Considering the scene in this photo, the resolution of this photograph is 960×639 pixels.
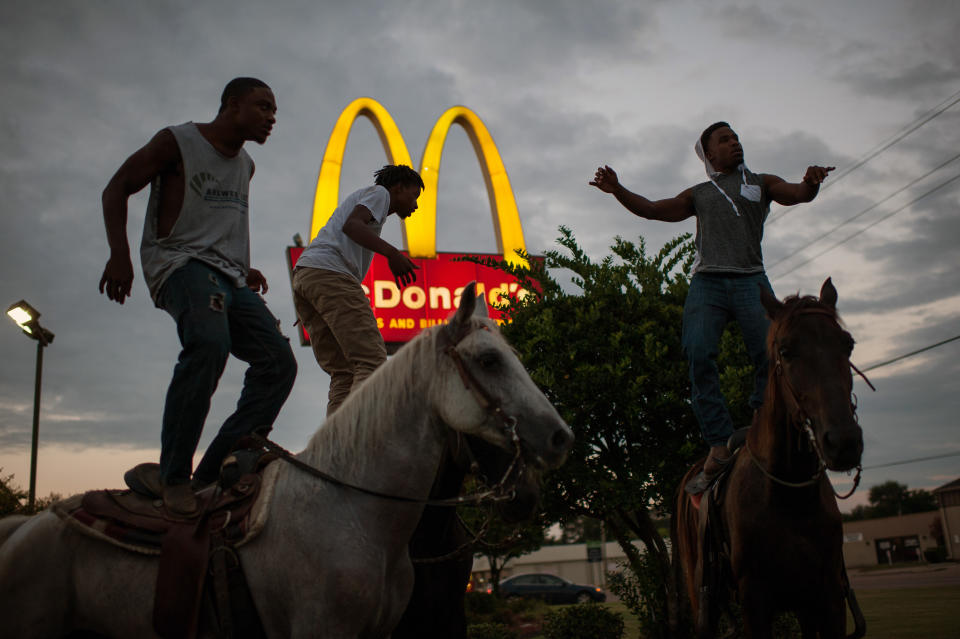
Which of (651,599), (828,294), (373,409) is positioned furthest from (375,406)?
(651,599)

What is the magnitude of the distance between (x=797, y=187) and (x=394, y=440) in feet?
12.0

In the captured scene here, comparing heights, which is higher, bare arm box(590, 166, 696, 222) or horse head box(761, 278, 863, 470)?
bare arm box(590, 166, 696, 222)

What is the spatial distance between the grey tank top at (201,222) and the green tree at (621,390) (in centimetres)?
536

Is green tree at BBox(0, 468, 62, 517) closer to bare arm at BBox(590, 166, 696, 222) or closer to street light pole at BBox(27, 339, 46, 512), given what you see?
street light pole at BBox(27, 339, 46, 512)

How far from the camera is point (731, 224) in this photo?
16.7 ft

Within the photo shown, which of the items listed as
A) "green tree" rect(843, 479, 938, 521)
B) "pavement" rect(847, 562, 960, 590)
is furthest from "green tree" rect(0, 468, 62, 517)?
"green tree" rect(843, 479, 938, 521)

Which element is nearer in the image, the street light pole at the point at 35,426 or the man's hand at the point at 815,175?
the man's hand at the point at 815,175

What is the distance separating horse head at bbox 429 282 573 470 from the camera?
2.73 m

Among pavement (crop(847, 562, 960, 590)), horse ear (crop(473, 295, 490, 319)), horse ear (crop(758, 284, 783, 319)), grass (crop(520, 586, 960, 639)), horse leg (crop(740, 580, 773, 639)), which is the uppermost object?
horse ear (crop(758, 284, 783, 319))

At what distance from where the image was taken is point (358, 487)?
2918 millimetres

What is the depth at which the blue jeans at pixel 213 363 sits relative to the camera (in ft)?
9.92

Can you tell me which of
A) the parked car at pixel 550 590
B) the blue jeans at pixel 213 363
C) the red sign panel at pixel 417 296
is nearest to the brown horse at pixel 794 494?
the blue jeans at pixel 213 363

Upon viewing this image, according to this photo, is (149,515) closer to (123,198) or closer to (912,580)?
(123,198)

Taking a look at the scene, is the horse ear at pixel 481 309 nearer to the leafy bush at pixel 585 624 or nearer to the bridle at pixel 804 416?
the bridle at pixel 804 416
